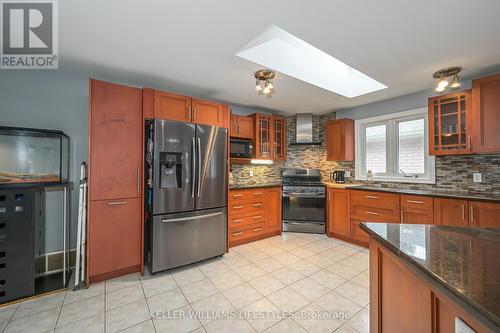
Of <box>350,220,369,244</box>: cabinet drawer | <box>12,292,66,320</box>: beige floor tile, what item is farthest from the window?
<box>12,292,66,320</box>: beige floor tile

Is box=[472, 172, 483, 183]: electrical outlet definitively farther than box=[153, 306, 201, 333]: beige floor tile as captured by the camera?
Yes

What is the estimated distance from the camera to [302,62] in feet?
8.79

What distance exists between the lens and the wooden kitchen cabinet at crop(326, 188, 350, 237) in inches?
139

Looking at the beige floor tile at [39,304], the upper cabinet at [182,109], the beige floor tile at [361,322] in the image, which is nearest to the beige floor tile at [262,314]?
the beige floor tile at [361,322]

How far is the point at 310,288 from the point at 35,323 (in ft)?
7.85

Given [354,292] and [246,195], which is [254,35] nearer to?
[246,195]

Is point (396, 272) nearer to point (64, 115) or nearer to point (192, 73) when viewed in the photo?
point (192, 73)

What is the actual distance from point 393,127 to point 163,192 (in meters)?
3.75

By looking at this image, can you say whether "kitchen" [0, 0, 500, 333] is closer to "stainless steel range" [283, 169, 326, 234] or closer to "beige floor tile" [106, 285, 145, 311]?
"beige floor tile" [106, 285, 145, 311]

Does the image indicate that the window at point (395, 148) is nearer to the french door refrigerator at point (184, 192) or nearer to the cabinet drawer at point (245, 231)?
the cabinet drawer at point (245, 231)

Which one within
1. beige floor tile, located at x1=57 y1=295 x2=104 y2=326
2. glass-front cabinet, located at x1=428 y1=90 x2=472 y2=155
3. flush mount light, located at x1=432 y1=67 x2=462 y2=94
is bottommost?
beige floor tile, located at x1=57 y1=295 x2=104 y2=326

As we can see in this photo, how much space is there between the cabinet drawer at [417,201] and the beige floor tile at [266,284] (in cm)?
202

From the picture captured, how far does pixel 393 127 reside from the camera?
3.59 meters

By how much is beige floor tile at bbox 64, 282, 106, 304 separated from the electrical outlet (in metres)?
4.58
